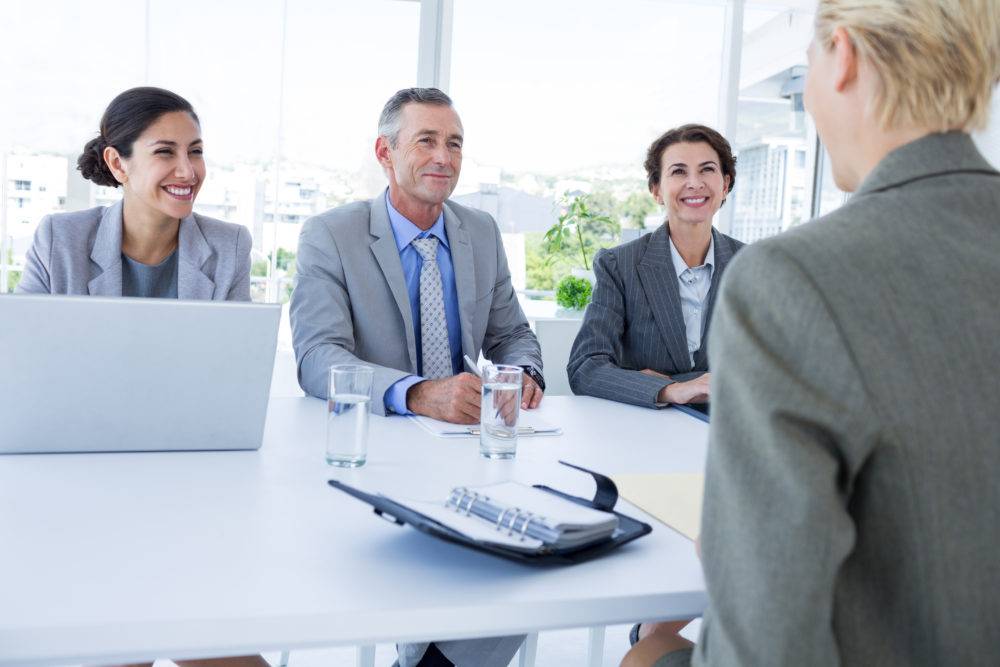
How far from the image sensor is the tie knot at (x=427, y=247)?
2629 mm

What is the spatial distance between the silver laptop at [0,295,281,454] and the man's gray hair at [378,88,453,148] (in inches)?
54.0

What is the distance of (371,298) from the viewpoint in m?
2.46

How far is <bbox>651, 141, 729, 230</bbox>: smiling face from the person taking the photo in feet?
9.76

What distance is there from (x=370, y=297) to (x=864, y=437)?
180 cm

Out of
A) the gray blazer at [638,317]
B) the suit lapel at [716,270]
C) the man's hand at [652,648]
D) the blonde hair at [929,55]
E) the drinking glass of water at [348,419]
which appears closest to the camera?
the blonde hair at [929,55]

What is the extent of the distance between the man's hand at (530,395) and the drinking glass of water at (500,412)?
530mm

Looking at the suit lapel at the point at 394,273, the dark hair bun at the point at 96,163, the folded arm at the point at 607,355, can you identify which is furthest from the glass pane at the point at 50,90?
the folded arm at the point at 607,355

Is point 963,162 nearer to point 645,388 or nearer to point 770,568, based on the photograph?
point 770,568

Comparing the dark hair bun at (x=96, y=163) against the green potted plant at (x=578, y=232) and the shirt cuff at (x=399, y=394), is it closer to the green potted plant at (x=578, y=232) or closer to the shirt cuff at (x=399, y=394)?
the shirt cuff at (x=399, y=394)

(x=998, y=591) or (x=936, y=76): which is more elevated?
(x=936, y=76)

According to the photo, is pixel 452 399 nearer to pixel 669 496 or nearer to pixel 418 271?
pixel 669 496

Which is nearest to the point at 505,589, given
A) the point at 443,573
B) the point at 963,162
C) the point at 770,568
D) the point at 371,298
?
the point at 443,573

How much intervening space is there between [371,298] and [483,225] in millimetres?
514

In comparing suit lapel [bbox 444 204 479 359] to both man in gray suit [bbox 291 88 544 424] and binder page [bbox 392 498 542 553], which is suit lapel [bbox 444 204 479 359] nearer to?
man in gray suit [bbox 291 88 544 424]
